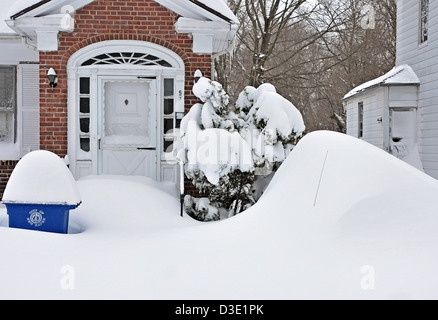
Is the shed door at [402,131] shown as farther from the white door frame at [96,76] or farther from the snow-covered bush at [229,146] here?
the white door frame at [96,76]

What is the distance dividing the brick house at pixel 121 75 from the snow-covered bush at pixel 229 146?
99cm

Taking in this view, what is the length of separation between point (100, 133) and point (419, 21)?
985 cm

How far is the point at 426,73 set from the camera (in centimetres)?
1285

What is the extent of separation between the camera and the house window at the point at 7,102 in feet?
35.3

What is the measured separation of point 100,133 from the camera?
360 inches

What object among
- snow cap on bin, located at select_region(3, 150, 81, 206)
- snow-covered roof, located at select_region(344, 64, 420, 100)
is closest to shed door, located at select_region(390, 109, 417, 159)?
snow-covered roof, located at select_region(344, 64, 420, 100)

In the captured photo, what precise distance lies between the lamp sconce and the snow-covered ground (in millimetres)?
3709

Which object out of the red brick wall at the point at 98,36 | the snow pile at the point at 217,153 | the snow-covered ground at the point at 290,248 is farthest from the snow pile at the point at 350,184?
the red brick wall at the point at 98,36

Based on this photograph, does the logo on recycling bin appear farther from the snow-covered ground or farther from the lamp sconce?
the lamp sconce

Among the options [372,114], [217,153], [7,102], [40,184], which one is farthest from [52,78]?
[372,114]

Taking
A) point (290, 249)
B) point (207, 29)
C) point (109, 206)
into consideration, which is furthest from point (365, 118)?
point (290, 249)

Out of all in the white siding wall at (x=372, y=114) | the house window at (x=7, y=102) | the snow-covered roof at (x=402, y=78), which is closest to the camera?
the house window at (x=7, y=102)

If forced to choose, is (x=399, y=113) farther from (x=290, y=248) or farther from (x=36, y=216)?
(x=36, y=216)
